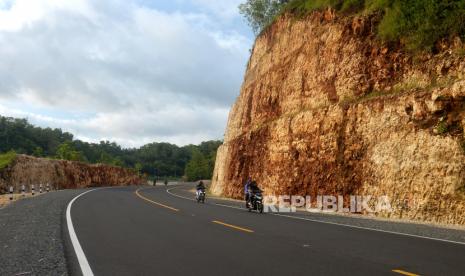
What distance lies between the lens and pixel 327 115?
85.0 feet

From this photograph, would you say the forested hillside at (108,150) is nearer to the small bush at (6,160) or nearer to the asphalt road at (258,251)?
Result: the small bush at (6,160)

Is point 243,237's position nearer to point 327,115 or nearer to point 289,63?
point 327,115

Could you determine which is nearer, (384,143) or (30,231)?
(30,231)

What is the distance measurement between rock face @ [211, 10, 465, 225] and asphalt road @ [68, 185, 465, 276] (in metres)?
6.26

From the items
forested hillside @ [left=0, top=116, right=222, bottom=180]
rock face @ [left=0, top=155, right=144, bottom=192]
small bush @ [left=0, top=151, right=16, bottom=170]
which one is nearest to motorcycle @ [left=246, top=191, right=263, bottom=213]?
rock face @ [left=0, top=155, right=144, bottom=192]

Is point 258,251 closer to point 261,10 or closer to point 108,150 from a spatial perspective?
point 261,10

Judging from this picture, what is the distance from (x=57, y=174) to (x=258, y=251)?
2161 inches

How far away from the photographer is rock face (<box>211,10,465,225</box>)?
17.9m

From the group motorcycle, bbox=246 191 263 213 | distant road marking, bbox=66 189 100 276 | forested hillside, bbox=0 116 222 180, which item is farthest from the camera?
forested hillside, bbox=0 116 222 180

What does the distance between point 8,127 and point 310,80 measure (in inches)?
4425

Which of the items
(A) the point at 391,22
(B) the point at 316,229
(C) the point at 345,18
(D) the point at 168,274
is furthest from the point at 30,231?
(C) the point at 345,18

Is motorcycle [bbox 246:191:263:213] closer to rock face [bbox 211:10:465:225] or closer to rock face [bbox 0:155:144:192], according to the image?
rock face [bbox 211:10:465:225]

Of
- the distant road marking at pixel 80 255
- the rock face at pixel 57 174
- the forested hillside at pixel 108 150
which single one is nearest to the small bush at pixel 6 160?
the rock face at pixel 57 174

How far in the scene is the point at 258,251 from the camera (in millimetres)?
9102
